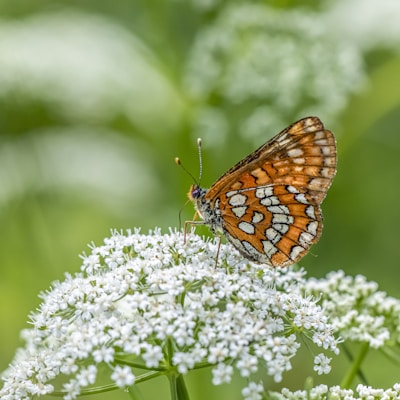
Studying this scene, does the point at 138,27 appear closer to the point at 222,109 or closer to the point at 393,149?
the point at 222,109

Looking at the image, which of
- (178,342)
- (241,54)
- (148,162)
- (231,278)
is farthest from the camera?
(148,162)

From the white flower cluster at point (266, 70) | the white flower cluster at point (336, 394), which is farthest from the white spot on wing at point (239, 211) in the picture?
the white flower cluster at point (266, 70)

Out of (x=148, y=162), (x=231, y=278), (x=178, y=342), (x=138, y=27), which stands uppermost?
(x=138, y=27)

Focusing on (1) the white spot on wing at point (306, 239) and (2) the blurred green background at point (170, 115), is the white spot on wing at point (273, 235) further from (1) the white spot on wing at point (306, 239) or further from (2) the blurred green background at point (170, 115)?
(2) the blurred green background at point (170, 115)

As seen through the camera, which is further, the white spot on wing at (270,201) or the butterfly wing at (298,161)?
the white spot on wing at (270,201)

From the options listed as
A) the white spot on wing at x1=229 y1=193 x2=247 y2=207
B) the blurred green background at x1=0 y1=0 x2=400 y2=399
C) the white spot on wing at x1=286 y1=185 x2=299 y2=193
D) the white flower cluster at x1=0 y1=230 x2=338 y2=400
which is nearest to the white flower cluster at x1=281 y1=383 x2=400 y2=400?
the white flower cluster at x1=0 y1=230 x2=338 y2=400

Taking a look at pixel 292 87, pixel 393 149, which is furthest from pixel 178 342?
pixel 393 149

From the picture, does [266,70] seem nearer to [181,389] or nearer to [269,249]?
[269,249]
